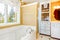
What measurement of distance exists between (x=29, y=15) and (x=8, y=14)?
83 cm

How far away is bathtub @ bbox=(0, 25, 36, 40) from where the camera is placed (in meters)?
2.50

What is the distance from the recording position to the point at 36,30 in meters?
3.21

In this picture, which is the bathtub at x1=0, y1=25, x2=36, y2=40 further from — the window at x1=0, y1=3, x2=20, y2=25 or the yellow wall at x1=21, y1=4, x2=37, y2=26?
the window at x1=0, y1=3, x2=20, y2=25

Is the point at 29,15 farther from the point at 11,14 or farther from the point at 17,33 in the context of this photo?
the point at 17,33

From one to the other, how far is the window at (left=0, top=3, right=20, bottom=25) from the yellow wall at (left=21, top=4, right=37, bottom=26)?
260 millimetres

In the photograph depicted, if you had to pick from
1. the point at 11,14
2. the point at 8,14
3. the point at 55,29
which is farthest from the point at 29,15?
the point at 55,29

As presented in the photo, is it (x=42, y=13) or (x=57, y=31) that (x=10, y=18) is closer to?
(x=42, y=13)

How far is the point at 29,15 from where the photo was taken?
3451 millimetres

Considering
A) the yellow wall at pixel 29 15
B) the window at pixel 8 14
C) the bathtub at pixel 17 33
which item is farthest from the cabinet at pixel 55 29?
the window at pixel 8 14

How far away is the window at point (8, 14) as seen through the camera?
2855 millimetres

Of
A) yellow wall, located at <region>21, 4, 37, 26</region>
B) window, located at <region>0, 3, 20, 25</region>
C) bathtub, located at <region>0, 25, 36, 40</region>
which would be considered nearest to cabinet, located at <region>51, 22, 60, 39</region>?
bathtub, located at <region>0, 25, 36, 40</region>

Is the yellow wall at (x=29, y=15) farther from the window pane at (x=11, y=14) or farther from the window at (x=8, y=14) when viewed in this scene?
the window pane at (x=11, y=14)

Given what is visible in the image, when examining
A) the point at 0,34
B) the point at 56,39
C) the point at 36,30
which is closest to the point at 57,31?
the point at 56,39

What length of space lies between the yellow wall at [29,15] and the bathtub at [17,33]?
19cm
